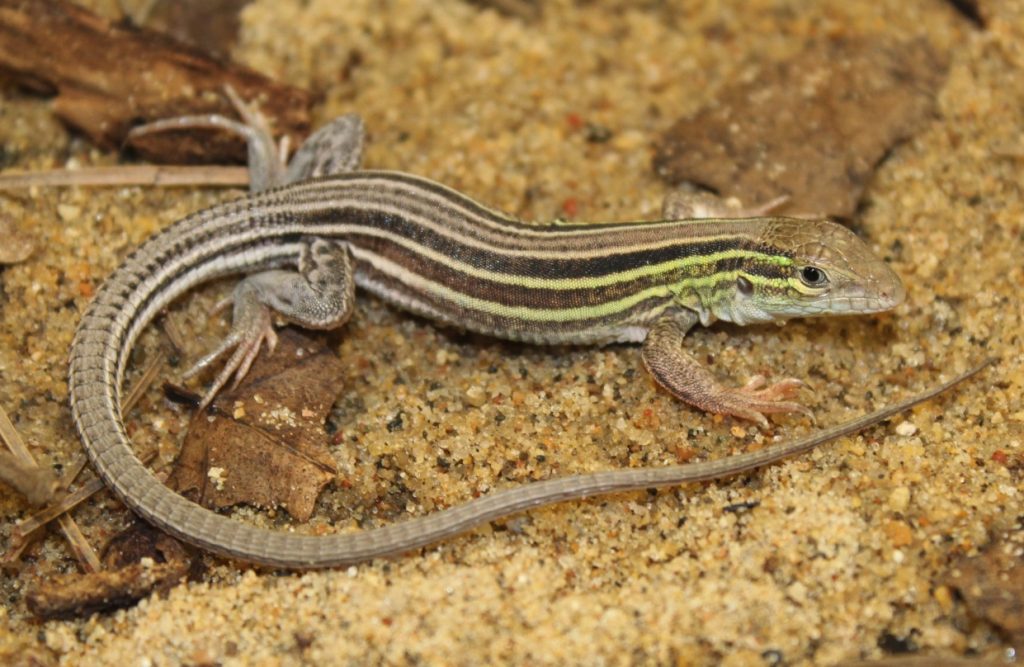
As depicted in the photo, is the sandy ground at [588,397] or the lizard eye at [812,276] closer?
the sandy ground at [588,397]

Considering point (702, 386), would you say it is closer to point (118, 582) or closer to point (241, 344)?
point (241, 344)

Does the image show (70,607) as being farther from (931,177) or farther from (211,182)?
(931,177)

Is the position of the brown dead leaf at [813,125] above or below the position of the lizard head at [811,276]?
Answer: above

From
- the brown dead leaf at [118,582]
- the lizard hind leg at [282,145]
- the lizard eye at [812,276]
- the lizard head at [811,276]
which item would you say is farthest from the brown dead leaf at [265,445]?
the lizard eye at [812,276]

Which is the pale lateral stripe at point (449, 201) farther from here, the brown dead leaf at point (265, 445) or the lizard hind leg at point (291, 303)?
the brown dead leaf at point (265, 445)

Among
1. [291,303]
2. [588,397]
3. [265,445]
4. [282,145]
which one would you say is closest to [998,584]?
[588,397]

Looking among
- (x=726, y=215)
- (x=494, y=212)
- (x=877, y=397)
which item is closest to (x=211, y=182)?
(x=494, y=212)
